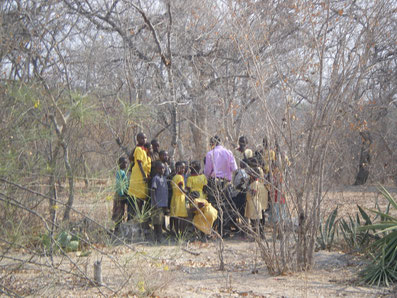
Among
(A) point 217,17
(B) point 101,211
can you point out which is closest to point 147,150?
(B) point 101,211

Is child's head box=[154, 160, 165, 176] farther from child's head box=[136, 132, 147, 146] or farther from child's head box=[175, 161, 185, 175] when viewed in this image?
child's head box=[136, 132, 147, 146]

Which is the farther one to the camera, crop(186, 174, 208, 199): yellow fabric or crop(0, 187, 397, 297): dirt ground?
crop(186, 174, 208, 199): yellow fabric

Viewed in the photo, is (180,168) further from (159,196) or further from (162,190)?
(159,196)

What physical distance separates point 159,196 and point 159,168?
491 mm

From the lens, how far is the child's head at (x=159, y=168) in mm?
7688

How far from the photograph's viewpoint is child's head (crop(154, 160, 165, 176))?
303 inches

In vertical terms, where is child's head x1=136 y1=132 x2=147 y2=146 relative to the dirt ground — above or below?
above

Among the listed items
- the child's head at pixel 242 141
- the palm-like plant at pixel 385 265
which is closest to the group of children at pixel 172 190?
the child's head at pixel 242 141

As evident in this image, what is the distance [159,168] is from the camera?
771cm

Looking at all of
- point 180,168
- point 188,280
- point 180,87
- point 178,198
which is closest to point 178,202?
point 178,198

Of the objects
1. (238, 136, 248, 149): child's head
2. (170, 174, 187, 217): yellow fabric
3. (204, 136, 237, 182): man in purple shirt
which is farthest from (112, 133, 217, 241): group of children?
(238, 136, 248, 149): child's head

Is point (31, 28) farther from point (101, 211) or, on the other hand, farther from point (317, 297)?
point (317, 297)

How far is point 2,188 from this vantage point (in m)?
4.67

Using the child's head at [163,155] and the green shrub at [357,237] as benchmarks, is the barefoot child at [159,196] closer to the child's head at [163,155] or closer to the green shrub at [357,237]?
the child's head at [163,155]
